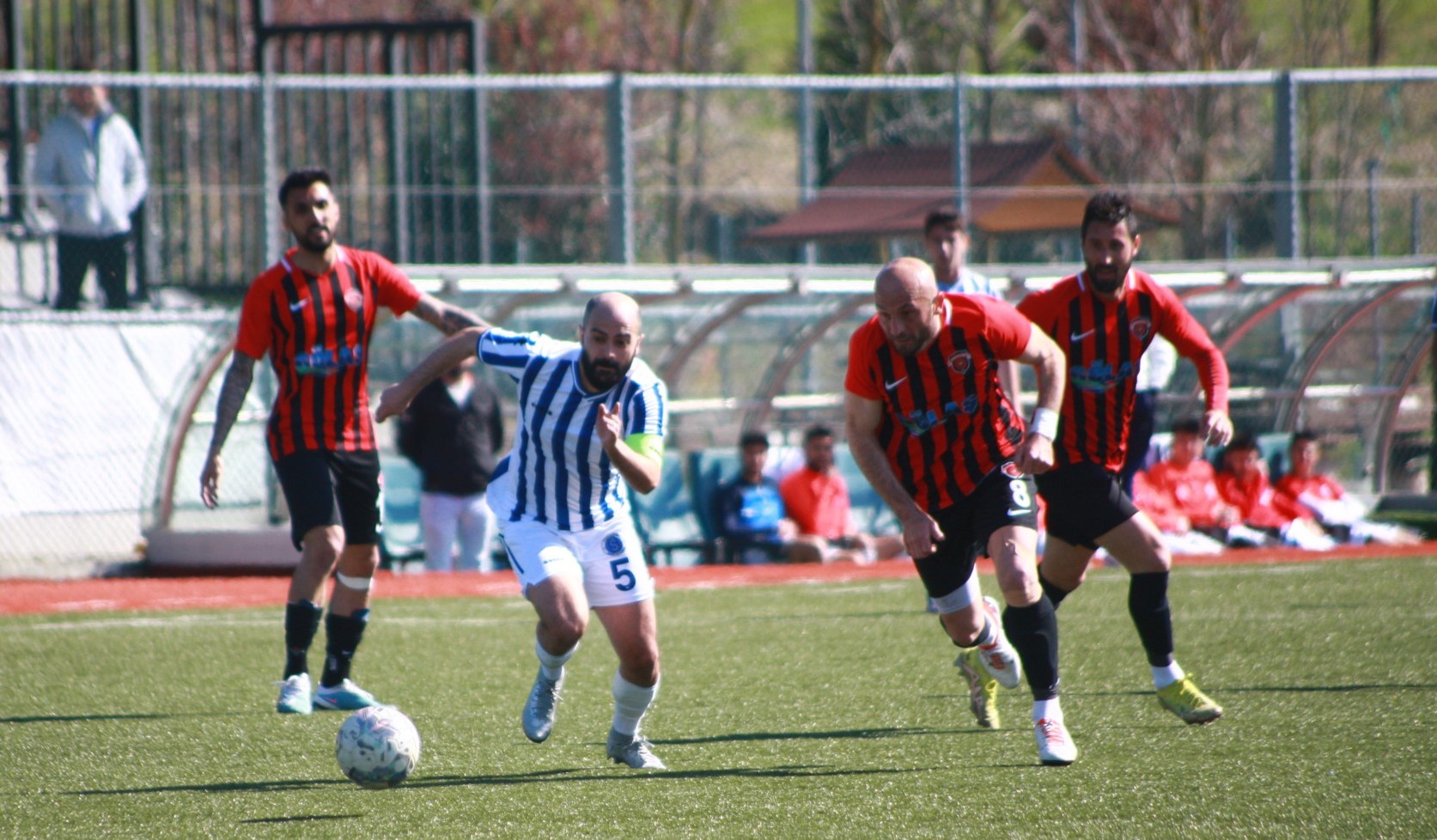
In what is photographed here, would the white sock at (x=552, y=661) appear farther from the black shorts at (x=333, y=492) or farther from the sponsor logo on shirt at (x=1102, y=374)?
the sponsor logo on shirt at (x=1102, y=374)

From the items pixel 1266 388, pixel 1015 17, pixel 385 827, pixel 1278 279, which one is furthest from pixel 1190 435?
pixel 1015 17

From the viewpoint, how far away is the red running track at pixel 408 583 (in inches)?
413

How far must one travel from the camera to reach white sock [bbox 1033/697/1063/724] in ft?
17.0

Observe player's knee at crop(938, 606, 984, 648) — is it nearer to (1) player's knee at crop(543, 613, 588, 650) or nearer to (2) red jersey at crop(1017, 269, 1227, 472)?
(2) red jersey at crop(1017, 269, 1227, 472)

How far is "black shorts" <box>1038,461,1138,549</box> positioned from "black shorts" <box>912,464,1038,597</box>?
26cm

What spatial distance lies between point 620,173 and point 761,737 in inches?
315

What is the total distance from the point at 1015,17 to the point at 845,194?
864 inches

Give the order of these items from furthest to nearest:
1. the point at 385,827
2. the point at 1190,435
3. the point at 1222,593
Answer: the point at 1190,435 < the point at 1222,593 < the point at 385,827

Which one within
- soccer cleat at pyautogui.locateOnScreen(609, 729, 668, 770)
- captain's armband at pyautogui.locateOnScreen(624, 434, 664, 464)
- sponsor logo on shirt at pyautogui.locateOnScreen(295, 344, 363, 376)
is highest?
sponsor logo on shirt at pyautogui.locateOnScreen(295, 344, 363, 376)

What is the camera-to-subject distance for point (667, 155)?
30.7 m

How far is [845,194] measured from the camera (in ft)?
47.1

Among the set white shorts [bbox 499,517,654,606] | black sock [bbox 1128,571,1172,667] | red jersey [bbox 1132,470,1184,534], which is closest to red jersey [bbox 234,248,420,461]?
white shorts [bbox 499,517,654,606]

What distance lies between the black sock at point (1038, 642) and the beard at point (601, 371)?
148cm

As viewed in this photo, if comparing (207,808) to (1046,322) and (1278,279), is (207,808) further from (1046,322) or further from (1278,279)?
(1278,279)
